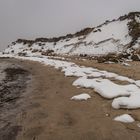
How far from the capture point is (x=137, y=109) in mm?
7551

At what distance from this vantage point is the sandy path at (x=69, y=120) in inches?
237

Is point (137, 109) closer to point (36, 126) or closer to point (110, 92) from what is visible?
point (110, 92)

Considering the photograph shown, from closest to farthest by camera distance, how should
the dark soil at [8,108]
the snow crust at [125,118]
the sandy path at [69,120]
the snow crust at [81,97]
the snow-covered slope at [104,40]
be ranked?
the sandy path at [69,120]
the dark soil at [8,108]
the snow crust at [125,118]
the snow crust at [81,97]
the snow-covered slope at [104,40]

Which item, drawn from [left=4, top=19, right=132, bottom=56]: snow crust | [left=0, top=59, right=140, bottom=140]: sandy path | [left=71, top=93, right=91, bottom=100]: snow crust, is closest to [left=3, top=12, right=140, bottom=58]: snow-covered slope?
[left=4, top=19, right=132, bottom=56]: snow crust

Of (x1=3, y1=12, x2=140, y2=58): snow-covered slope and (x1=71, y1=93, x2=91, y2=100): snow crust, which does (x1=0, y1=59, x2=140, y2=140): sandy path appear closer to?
(x1=71, y1=93, x2=91, y2=100): snow crust

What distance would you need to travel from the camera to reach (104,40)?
37156 millimetres

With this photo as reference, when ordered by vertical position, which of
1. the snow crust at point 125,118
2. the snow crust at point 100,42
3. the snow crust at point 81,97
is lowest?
the snow crust at point 125,118

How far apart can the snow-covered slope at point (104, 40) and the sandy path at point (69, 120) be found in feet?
53.0

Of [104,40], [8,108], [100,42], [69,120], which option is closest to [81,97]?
[69,120]

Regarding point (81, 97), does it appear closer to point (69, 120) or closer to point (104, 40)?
point (69, 120)

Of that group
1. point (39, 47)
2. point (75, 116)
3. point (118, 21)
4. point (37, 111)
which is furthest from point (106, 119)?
point (39, 47)

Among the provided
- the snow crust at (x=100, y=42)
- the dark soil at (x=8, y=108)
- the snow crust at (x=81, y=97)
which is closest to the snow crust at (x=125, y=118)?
the snow crust at (x=81, y=97)

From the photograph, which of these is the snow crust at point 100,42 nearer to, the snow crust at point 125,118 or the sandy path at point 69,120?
the sandy path at point 69,120

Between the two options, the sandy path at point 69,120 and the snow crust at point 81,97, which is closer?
the sandy path at point 69,120
